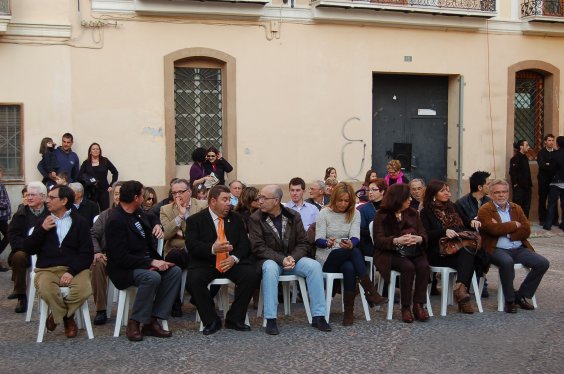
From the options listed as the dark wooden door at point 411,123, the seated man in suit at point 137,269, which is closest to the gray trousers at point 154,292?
the seated man in suit at point 137,269

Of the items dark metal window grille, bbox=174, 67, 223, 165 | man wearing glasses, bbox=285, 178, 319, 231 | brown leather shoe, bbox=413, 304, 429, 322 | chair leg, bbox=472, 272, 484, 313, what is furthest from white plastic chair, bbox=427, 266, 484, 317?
dark metal window grille, bbox=174, 67, 223, 165

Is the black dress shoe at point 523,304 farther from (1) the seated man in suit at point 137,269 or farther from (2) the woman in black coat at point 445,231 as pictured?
(1) the seated man in suit at point 137,269

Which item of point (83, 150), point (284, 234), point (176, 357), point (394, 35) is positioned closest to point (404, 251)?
point (284, 234)

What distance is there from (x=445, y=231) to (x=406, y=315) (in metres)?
1.09

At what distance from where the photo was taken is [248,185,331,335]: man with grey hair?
298 inches

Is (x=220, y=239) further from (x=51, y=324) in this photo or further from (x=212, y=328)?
(x=51, y=324)

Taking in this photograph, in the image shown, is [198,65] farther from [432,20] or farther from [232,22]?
[432,20]

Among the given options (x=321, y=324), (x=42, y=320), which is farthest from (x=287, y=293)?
(x=42, y=320)

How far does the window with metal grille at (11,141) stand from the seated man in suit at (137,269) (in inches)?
238

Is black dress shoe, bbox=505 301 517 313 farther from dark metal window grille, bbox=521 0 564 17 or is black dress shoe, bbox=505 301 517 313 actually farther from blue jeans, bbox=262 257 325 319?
dark metal window grille, bbox=521 0 564 17

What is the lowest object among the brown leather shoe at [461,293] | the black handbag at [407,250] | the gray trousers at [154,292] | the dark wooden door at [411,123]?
the brown leather shoe at [461,293]

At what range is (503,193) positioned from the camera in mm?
8703

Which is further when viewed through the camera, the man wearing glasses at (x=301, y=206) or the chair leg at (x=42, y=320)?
the man wearing glasses at (x=301, y=206)

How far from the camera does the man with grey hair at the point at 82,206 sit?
8.75 metres
